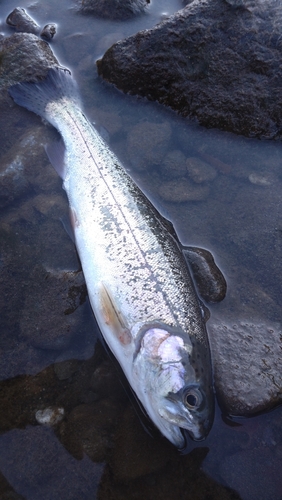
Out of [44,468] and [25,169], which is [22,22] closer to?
[25,169]

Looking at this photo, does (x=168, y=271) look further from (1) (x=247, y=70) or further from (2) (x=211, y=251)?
(1) (x=247, y=70)

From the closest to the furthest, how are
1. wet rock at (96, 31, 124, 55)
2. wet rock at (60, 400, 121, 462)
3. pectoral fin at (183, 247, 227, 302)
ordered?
wet rock at (60, 400, 121, 462) → pectoral fin at (183, 247, 227, 302) → wet rock at (96, 31, 124, 55)

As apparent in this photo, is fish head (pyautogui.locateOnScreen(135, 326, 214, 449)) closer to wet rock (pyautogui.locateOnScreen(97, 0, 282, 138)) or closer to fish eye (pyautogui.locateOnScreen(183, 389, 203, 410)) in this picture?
fish eye (pyautogui.locateOnScreen(183, 389, 203, 410))

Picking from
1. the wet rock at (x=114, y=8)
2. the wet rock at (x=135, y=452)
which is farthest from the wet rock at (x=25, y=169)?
the wet rock at (x=114, y=8)

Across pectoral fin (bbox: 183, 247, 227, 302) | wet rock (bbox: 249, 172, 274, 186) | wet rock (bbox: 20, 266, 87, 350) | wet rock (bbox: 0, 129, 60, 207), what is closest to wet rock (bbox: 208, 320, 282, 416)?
pectoral fin (bbox: 183, 247, 227, 302)

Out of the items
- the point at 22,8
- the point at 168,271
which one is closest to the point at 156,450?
the point at 168,271

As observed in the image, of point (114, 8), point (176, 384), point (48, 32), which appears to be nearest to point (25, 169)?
point (48, 32)

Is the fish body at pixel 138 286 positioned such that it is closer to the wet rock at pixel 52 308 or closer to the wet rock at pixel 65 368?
the wet rock at pixel 52 308
